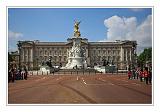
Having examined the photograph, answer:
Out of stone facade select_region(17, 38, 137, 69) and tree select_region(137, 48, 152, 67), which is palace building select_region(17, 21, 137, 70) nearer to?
stone facade select_region(17, 38, 137, 69)

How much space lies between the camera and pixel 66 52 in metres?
102

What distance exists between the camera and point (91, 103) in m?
10.9

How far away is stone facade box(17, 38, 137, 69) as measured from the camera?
99250 millimetres

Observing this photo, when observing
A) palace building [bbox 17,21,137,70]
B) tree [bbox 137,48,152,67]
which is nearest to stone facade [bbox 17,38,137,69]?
palace building [bbox 17,21,137,70]

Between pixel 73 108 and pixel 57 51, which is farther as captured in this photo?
pixel 57 51

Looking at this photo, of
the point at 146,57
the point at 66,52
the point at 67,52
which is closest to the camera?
the point at 146,57

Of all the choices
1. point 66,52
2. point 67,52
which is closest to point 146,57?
point 67,52

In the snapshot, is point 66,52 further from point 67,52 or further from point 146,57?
point 146,57

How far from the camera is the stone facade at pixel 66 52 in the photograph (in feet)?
326

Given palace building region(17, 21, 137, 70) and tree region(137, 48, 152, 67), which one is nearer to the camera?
tree region(137, 48, 152, 67)
